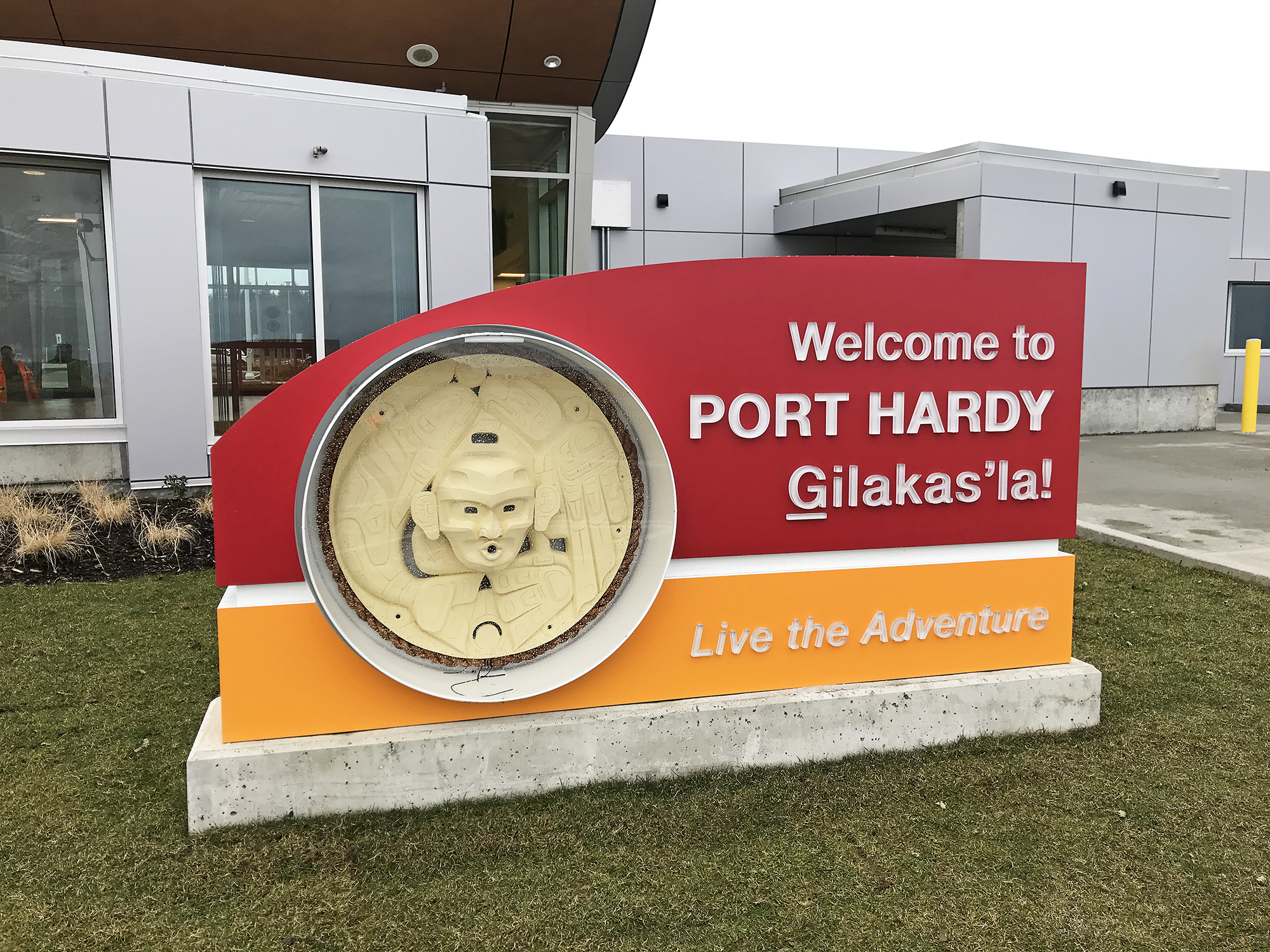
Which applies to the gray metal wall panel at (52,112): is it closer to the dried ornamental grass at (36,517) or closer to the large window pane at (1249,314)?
the dried ornamental grass at (36,517)

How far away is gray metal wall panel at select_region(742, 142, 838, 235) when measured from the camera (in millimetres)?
16844

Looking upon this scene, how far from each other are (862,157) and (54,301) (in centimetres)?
1446

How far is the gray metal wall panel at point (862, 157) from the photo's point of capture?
17422 millimetres

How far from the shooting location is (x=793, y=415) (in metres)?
3.25

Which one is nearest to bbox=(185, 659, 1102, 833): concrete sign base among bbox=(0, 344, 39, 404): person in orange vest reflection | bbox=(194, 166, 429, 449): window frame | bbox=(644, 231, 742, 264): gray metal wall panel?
bbox=(194, 166, 429, 449): window frame

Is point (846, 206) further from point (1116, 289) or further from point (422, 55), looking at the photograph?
point (422, 55)

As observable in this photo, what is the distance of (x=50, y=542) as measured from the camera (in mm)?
6176

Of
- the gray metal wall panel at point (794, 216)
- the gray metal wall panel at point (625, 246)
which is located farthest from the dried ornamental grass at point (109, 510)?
the gray metal wall panel at point (794, 216)

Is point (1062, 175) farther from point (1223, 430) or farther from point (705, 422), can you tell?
point (705, 422)

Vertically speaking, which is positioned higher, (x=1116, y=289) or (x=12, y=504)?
(x=1116, y=289)

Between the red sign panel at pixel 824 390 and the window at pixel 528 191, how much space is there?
31.0 ft

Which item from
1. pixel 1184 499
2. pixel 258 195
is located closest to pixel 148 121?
pixel 258 195

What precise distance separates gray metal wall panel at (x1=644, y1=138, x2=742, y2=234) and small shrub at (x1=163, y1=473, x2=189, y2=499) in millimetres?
10334

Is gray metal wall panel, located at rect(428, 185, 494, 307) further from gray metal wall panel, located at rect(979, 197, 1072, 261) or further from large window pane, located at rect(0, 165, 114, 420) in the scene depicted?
gray metal wall panel, located at rect(979, 197, 1072, 261)
